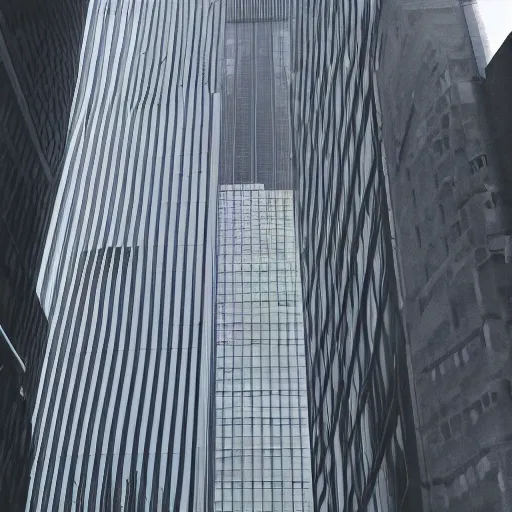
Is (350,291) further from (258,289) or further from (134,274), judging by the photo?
(258,289)

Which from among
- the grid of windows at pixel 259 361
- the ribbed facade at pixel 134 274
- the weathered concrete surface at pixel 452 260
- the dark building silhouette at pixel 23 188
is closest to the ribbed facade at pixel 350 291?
the weathered concrete surface at pixel 452 260

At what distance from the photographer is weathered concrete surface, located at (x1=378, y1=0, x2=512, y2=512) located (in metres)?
14.6

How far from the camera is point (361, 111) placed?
27.6 metres

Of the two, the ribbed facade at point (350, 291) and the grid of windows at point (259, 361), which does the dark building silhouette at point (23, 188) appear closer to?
the ribbed facade at point (350, 291)

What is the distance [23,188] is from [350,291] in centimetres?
1233

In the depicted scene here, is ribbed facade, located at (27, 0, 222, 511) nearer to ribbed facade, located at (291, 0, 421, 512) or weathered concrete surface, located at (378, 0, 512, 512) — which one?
ribbed facade, located at (291, 0, 421, 512)

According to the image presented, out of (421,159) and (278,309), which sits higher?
(278,309)

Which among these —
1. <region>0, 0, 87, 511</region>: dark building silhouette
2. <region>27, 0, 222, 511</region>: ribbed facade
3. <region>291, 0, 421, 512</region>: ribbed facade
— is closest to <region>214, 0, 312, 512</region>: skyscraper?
<region>27, 0, 222, 511</region>: ribbed facade

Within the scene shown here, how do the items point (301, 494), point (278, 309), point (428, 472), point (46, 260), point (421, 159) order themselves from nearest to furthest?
point (428, 472) < point (421, 159) < point (46, 260) < point (301, 494) < point (278, 309)

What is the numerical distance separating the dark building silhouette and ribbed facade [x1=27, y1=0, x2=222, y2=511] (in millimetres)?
22579

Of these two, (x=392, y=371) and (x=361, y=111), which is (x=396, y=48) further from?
(x=392, y=371)

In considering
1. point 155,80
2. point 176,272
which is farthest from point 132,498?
point 155,80

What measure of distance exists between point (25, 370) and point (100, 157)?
147 feet

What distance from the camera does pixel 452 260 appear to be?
659 inches
